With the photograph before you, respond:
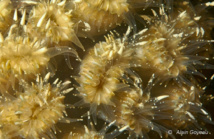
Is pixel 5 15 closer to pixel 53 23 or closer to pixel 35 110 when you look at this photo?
pixel 53 23

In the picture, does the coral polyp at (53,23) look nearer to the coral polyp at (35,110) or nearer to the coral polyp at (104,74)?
the coral polyp at (104,74)

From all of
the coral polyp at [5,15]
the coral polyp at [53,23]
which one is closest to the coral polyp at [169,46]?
the coral polyp at [53,23]

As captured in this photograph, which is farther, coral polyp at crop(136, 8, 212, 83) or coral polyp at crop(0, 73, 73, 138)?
coral polyp at crop(136, 8, 212, 83)

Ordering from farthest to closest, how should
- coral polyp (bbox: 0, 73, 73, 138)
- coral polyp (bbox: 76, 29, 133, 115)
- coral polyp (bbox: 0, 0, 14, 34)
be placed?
coral polyp (bbox: 0, 0, 14, 34) → coral polyp (bbox: 76, 29, 133, 115) → coral polyp (bbox: 0, 73, 73, 138)

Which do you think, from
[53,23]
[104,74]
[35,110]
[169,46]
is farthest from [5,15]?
[169,46]

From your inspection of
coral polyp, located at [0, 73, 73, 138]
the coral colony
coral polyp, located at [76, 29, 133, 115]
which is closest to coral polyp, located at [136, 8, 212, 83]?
the coral colony

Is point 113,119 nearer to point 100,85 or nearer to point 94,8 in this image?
point 100,85

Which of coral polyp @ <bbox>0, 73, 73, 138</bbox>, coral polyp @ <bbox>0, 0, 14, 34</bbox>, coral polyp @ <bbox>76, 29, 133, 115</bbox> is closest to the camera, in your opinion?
coral polyp @ <bbox>0, 73, 73, 138</bbox>

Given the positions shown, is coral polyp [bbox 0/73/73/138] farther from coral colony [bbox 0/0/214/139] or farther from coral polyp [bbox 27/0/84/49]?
coral polyp [bbox 27/0/84/49]
